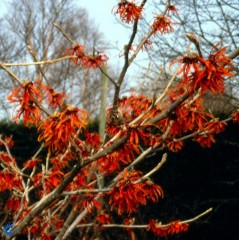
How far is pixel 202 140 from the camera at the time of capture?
3.63m

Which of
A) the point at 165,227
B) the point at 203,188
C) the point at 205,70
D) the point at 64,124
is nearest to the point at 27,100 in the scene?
the point at 64,124

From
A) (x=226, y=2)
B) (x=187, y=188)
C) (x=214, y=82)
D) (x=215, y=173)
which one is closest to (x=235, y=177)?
(x=215, y=173)

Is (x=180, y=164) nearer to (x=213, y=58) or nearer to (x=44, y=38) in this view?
(x=213, y=58)

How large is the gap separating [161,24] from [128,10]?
317 millimetres

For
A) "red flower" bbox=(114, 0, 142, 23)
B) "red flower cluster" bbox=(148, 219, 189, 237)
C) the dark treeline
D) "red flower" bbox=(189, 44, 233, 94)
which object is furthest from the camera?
the dark treeline

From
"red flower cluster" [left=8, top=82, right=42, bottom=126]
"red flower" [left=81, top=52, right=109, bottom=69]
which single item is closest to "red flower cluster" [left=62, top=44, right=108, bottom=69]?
"red flower" [left=81, top=52, right=109, bottom=69]

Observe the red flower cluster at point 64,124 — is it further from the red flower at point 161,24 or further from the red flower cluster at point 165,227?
the red flower cluster at point 165,227

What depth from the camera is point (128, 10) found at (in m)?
2.99

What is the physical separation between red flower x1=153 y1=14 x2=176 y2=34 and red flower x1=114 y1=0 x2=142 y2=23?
24cm

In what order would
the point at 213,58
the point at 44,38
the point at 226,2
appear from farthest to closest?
1. the point at 44,38
2. the point at 226,2
3. the point at 213,58

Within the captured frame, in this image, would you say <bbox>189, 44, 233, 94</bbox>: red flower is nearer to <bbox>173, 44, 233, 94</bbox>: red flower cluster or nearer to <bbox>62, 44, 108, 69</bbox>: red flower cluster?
<bbox>173, 44, 233, 94</bbox>: red flower cluster

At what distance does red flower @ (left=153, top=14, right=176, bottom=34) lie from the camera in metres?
3.17

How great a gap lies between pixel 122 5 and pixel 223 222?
5.18 m

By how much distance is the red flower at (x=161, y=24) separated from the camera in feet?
10.4
